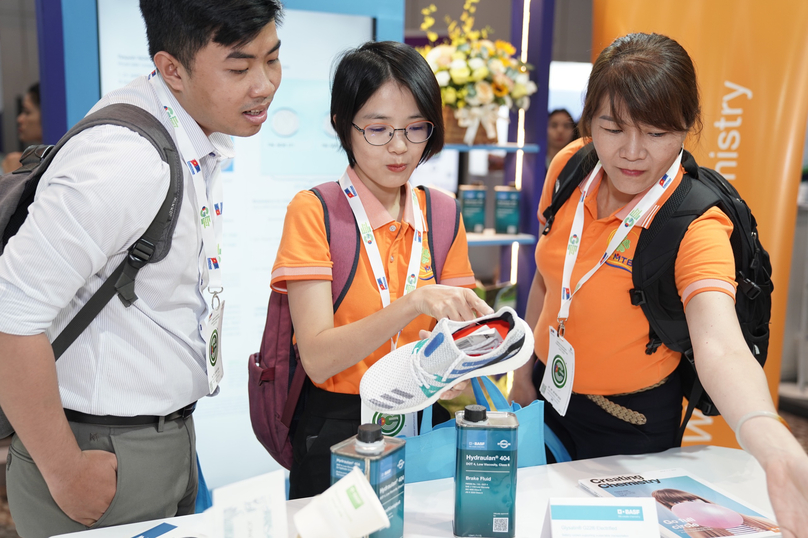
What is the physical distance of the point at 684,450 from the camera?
172cm

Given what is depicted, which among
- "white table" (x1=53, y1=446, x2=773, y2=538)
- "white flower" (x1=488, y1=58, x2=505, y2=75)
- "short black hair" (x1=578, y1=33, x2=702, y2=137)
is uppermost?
"white flower" (x1=488, y1=58, x2=505, y2=75)

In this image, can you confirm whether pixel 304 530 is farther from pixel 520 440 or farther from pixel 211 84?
pixel 211 84

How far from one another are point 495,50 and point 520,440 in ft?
10.0

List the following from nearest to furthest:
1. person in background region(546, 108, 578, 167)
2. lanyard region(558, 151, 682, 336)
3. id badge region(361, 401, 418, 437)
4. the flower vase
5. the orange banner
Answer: id badge region(361, 401, 418, 437), lanyard region(558, 151, 682, 336), the orange banner, the flower vase, person in background region(546, 108, 578, 167)

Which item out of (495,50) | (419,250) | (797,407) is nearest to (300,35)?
(495,50)

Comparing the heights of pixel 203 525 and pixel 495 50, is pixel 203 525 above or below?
below

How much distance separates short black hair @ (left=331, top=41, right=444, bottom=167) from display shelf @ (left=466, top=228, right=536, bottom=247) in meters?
2.38

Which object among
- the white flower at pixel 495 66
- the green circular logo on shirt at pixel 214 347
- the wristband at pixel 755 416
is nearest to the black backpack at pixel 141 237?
the green circular logo on shirt at pixel 214 347

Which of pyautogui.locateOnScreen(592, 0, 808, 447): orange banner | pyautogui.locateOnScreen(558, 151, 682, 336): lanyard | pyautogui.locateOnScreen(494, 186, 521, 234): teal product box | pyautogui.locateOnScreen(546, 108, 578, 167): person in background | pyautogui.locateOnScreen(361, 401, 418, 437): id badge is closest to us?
pyautogui.locateOnScreen(361, 401, 418, 437): id badge

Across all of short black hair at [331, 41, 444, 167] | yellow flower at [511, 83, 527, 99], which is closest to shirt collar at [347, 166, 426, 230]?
short black hair at [331, 41, 444, 167]

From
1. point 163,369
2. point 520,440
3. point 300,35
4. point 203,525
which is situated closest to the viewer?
point 203,525

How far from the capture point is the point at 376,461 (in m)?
1.05

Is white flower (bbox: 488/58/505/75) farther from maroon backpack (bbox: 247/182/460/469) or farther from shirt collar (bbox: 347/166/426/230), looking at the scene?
shirt collar (bbox: 347/166/426/230)

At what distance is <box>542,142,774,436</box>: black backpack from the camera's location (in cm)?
156
